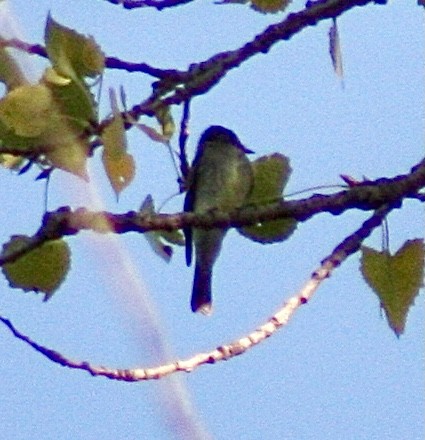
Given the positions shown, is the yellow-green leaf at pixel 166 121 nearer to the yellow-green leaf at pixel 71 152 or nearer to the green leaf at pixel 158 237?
the green leaf at pixel 158 237

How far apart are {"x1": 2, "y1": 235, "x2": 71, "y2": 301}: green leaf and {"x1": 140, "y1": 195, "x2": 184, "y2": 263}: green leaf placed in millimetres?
166

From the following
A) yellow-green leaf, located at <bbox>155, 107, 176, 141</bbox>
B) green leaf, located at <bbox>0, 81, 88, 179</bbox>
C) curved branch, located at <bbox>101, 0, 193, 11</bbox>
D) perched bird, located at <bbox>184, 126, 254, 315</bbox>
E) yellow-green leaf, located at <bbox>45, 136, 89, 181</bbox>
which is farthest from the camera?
perched bird, located at <bbox>184, 126, 254, 315</bbox>

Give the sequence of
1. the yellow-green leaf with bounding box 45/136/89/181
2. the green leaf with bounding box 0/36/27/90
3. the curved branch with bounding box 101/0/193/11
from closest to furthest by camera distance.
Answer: the yellow-green leaf with bounding box 45/136/89/181 → the green leaf with bounding box 0/36/27/90 → the curved branch with bounding box 101/0/193/11

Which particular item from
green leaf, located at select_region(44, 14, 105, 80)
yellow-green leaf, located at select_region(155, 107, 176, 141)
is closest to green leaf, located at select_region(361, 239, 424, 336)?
yellow-green leaf, located at select_region(155, 107, 176, 141)

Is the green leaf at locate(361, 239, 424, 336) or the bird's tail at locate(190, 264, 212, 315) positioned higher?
the bird's tail at locate(190, 264, 212, 315)

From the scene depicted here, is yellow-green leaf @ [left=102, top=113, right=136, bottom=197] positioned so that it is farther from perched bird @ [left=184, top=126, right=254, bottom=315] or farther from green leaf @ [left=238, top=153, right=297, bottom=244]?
perched bird @ [left=184, top=126, right=254, bottom=315]

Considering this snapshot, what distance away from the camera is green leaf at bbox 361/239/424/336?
1.36 meters

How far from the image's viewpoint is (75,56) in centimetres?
131

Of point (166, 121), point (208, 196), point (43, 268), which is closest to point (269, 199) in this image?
point (166, 121)

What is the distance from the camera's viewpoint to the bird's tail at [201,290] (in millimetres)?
3993

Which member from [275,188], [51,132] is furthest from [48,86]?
[275,188]

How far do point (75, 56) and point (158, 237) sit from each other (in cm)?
32

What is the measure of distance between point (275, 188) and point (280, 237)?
0.09 meters

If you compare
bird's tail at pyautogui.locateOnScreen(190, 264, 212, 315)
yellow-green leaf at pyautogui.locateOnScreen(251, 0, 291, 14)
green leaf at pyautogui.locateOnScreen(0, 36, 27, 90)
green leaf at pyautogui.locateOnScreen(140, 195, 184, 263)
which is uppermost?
bird's tail at pyautogui.locateOnScreen(190, 264, 212, 315)
